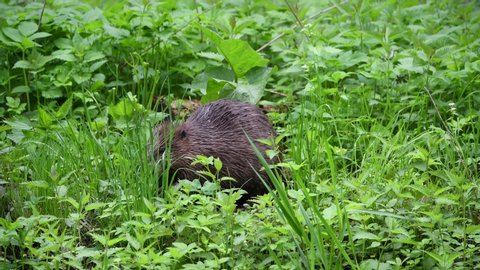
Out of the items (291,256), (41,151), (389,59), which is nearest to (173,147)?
(41,151)

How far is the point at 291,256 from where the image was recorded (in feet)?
10.6

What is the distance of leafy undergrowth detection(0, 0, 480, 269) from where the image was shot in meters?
3.25

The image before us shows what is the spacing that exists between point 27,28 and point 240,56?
145 centimetres

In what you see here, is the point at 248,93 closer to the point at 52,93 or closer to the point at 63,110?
the point at 63,110

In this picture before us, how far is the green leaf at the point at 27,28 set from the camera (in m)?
5.34

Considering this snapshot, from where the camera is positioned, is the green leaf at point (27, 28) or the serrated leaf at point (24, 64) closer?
the serrated leaf at point (24, 64)

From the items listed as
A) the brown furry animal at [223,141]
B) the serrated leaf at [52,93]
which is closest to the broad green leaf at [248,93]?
the brown furry animal at [223,141]

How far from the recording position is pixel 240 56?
16.9 ft

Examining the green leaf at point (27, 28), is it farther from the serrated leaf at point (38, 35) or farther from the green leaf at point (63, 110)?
the green leaf at point (63, 110)

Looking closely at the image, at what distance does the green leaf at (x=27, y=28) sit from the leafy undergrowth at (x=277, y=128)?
0.01 metres

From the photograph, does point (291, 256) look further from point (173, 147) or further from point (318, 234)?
point (173, 147)

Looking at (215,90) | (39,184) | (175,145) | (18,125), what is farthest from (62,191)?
(215,90)

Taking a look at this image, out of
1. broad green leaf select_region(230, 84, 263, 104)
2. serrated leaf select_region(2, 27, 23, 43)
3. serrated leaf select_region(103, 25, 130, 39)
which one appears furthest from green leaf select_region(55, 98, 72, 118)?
broad green leaf select_region(230, 84, 263, 104)

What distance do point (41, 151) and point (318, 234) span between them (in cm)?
179
